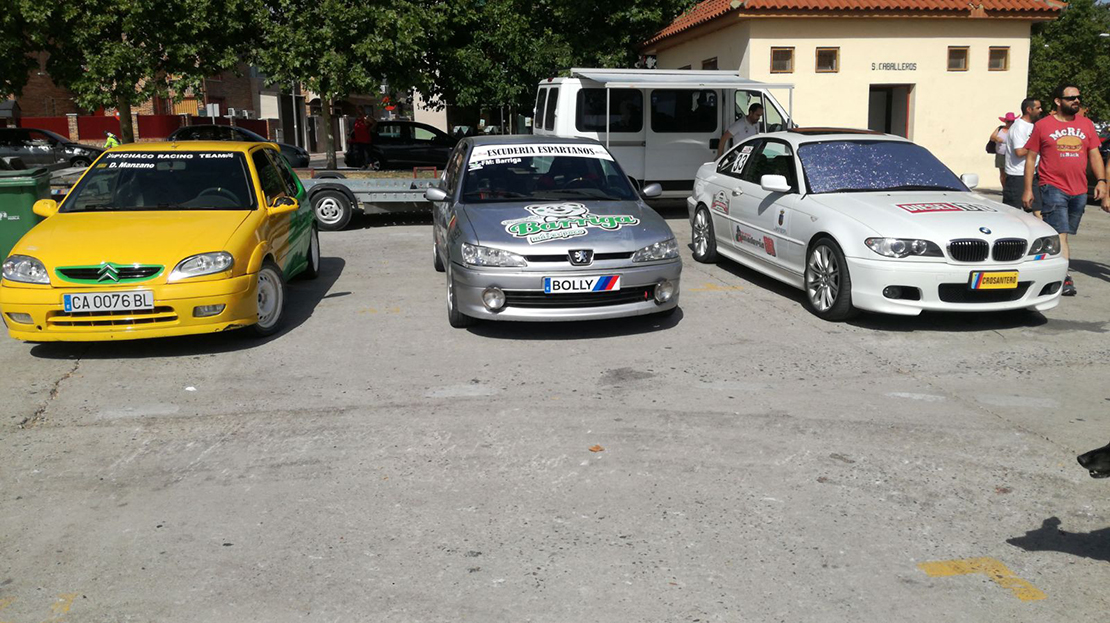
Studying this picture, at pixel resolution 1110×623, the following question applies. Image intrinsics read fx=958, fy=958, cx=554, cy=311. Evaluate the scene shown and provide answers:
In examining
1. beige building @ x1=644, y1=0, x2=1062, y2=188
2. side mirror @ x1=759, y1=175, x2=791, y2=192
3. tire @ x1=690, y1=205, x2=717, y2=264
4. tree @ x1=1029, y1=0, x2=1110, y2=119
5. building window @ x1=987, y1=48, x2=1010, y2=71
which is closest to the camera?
side mirror @ x1=759, y1=175, x2=791, y2=192

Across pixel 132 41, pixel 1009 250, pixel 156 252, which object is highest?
pixel 132 41

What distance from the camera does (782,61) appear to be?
20.0m

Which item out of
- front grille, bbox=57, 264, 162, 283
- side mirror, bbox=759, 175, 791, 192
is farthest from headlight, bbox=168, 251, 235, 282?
side mirror, bbox=759, 175, 791, 192

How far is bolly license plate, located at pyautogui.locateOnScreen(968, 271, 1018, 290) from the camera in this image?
7.24 metres

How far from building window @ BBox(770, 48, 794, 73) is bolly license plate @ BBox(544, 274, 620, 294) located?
46.7 feet

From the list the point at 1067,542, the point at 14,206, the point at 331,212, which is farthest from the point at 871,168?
the point at 14,206

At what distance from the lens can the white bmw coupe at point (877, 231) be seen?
23.9ft

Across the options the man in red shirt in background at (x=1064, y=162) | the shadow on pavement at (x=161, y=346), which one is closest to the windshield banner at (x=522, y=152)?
the shadow on pavement at (x=161, y=346)

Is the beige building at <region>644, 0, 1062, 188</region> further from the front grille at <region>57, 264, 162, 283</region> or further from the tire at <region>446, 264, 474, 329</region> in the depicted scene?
the front grille at <region>57, 264, 162, 283</region>

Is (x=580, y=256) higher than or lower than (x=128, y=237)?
lower

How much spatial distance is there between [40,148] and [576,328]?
2866 cm

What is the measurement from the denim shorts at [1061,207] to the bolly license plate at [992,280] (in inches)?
76.5

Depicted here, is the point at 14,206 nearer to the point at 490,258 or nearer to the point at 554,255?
the point at 490,258

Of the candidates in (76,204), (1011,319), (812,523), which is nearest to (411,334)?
(76,204)
